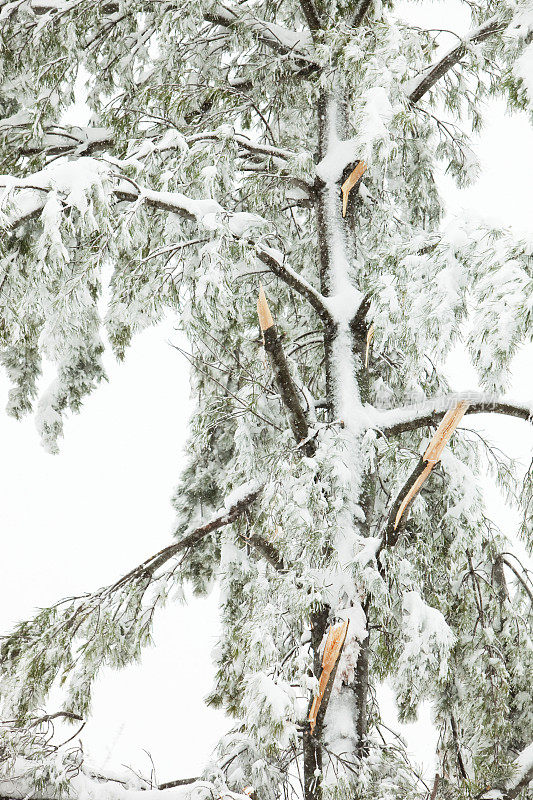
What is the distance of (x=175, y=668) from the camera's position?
94.2 ft

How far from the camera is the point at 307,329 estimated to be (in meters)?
4.64

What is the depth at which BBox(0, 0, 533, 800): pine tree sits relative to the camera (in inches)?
105

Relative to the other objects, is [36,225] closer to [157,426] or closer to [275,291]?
[275,291]

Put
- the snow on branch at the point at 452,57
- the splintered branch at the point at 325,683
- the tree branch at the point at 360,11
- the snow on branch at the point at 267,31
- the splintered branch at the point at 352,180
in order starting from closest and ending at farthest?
the splintered branch at the point at 325,683 → the snow on branch at the point at 452,57 → the splintered branch at the point at 352,180 → the snow on branch at the point at 267,31 → the tree branch at the point at 360,11

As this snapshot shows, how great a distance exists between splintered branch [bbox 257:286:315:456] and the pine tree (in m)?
0.01

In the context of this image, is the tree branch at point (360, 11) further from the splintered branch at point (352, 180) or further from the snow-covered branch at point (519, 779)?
the snow-covered branch at point (519, 779)

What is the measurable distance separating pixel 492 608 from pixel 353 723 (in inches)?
44.7

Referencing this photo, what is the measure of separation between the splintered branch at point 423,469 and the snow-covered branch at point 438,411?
6cm

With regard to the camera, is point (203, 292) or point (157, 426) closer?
point (203, 292)

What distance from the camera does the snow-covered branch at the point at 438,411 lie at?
268cm

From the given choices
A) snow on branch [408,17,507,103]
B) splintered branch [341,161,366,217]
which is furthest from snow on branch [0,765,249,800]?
snow on branch [408,17,507,103]

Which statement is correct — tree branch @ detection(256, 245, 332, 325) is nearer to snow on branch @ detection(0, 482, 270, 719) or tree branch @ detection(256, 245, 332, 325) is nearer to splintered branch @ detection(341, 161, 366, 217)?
splintered branch @ detection(341, 161, 366, 217)

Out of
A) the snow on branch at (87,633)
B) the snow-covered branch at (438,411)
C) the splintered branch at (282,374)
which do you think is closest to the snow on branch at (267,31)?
the splintered branch at (282,374)

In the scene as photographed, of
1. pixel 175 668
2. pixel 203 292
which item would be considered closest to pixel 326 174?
pixel 203 292
